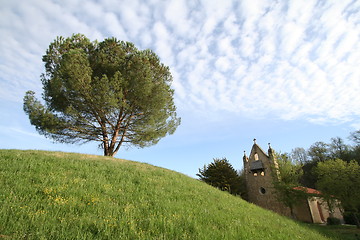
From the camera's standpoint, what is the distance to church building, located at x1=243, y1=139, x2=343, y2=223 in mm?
23266

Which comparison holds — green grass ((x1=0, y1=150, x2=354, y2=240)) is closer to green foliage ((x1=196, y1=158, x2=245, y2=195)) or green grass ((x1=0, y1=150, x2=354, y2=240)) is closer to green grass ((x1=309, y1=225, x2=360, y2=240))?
green grass ((x1=309, y1=225, x2=360, y2=240))

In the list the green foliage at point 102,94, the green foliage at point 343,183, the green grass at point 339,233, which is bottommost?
the green grass at point 339,233

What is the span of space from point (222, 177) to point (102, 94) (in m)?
20.5

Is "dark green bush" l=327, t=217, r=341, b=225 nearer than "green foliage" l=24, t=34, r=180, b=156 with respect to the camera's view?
No

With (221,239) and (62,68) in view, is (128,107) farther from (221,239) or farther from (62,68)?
(221,239)

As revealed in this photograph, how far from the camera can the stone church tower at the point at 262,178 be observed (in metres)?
24.5

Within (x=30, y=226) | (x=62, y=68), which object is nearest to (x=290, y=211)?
(x=30, y=226)

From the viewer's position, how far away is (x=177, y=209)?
6387mm

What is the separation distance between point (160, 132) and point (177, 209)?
14347 millimetres

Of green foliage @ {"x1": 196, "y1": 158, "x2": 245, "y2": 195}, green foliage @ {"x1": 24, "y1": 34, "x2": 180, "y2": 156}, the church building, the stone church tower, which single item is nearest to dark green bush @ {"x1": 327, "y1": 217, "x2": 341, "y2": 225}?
the church building

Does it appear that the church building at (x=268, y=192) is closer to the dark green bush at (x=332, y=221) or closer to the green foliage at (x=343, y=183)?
the dark green bush at (x=332, y=221)

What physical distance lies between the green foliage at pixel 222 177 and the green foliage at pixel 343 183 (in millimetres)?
10485

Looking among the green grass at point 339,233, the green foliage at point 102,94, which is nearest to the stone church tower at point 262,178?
the green grass at point 339,233

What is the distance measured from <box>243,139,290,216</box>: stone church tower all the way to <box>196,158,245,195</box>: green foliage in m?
1.77
